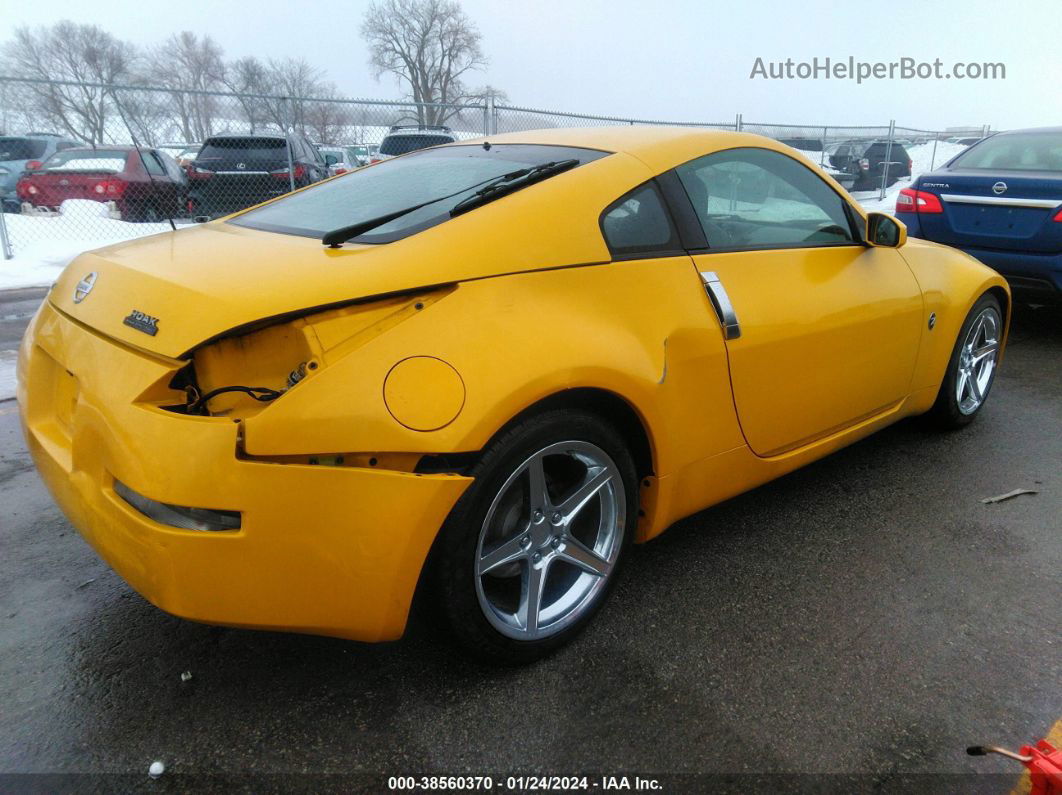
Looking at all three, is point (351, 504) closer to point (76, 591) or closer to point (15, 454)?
point (76, 591)

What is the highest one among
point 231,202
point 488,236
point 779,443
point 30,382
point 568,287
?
point 488,236

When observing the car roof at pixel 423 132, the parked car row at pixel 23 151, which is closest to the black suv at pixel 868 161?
the car roof at pixel 423 132

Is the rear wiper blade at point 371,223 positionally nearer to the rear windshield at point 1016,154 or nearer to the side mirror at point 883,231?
the side mirror at point 883,231

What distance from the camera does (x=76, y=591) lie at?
97.3 inches

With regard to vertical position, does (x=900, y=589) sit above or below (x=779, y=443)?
below

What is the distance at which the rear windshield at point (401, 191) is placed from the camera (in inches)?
85.8

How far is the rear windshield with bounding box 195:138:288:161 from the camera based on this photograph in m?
11.1

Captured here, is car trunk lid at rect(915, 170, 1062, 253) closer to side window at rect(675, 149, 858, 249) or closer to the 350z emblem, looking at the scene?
side window at rect(675, 149, 858, 249)

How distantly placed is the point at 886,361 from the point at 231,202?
31.0 ft

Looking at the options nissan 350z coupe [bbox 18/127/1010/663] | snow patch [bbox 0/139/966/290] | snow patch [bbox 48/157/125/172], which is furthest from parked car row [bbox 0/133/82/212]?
nissan 350z coupe [bbox 18/127/1010/663]

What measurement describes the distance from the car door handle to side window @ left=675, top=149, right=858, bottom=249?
5.7 inches

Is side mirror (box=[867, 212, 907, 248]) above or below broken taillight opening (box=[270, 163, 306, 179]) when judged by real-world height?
above

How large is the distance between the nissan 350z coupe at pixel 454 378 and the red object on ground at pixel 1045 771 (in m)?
1.07

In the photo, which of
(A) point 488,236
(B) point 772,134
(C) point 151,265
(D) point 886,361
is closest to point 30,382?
(C) point 151,265
